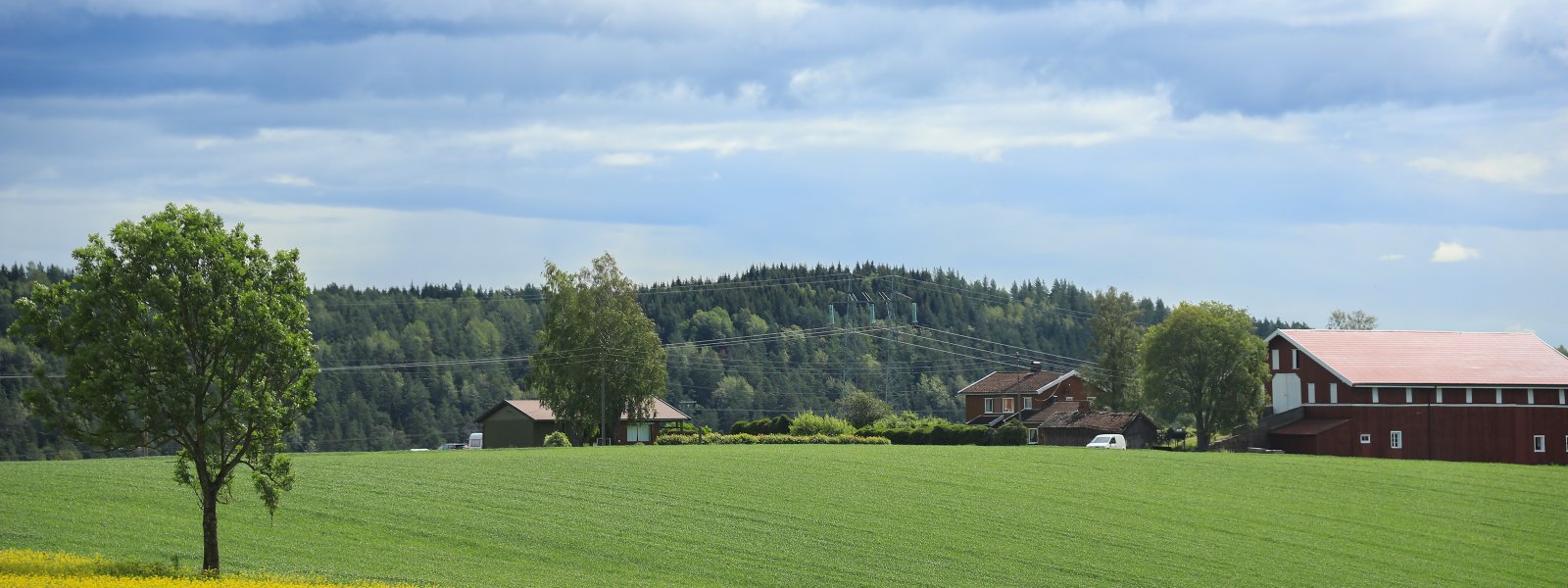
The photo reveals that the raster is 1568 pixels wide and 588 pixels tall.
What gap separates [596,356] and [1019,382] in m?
41.3

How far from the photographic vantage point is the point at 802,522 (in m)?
39.7

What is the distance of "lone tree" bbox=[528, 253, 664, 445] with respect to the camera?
86.1m

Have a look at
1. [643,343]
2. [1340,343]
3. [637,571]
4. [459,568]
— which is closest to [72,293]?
[459,568]

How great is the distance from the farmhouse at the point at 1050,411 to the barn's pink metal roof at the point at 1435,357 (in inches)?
485

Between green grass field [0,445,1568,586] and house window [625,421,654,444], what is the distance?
39559 mm

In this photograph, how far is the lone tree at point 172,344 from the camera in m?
26.8

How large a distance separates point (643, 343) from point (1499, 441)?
5562 cm

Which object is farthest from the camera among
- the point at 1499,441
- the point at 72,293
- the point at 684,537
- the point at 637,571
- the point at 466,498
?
the point at 1499,441

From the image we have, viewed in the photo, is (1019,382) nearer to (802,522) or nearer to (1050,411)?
(1050,411)

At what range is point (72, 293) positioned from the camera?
26844 mm

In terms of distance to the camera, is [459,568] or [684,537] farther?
[684,537]

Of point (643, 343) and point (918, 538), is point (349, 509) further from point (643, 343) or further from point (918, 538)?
point (643, 343)

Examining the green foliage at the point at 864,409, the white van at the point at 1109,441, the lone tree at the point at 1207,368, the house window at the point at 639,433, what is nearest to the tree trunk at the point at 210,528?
the white van at the point at 1109,441

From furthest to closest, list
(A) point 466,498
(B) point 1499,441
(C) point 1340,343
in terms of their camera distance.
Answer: (C) point 1340,343 → (B) point 1499,441 → (A) point 466,498
